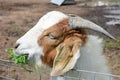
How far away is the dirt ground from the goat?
11.7 ft

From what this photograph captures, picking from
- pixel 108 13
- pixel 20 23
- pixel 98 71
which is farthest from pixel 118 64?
pixel 108 13

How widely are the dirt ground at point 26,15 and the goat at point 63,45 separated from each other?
3.57 meters

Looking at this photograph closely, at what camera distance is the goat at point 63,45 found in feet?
13.3

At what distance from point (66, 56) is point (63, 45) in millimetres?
128

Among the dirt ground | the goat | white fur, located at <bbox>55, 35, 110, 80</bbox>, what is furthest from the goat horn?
the dirt ground

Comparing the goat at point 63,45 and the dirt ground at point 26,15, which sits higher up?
the dirt ground at point 26,15

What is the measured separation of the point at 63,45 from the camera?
4.11 meters

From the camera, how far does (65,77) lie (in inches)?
164

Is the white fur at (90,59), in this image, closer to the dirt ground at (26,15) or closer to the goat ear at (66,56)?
the goat ear at (66,56)

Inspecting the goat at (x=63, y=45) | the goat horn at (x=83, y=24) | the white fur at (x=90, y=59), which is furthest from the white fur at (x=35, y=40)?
the white fur at (x=90, y=59)

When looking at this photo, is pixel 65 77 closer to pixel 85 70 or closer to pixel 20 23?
pixel 85 70

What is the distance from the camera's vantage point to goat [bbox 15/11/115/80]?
4.07m

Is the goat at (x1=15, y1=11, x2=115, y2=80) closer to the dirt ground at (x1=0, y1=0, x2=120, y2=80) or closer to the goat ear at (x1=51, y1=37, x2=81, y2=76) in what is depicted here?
the goat ear at (x1=51, y1=37, x2=81, y2=76)

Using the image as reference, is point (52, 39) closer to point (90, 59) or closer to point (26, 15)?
point (90, 59)
